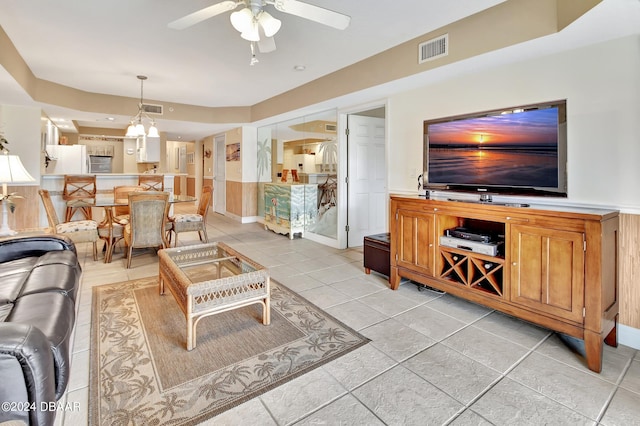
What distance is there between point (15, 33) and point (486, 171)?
4.75m

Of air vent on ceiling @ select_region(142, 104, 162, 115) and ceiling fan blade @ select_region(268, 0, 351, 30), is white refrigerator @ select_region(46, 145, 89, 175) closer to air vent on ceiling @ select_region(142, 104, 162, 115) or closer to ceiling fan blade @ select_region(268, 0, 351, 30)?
air vent on ceiling @ select_region(142, 104, 162, 115)

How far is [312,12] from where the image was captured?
6.77ft

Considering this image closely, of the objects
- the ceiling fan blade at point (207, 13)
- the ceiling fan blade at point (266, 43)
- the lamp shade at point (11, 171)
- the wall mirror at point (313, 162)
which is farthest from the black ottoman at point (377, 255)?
the lamp shade at point (11, 171)

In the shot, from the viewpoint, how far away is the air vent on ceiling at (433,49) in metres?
2.96

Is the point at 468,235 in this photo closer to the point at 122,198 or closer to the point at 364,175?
the point at 364,175

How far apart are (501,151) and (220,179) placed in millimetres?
7659

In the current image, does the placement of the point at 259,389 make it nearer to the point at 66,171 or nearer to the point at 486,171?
the point at 486,171

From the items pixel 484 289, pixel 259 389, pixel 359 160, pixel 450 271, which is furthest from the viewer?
pixel 359 160

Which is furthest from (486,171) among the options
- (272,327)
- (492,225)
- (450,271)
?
(272,327)

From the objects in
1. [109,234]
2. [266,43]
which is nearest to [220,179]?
[109,234]

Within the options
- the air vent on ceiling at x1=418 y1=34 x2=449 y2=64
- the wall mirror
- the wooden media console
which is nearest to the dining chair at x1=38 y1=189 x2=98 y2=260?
the wall mirror

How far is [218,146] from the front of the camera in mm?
9094

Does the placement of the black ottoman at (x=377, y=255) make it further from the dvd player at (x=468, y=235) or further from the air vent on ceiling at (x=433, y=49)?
the air vent on ceiling at (x=433, y=49)

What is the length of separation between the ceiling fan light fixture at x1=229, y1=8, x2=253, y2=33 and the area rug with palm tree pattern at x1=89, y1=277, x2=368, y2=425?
2.04 meters
